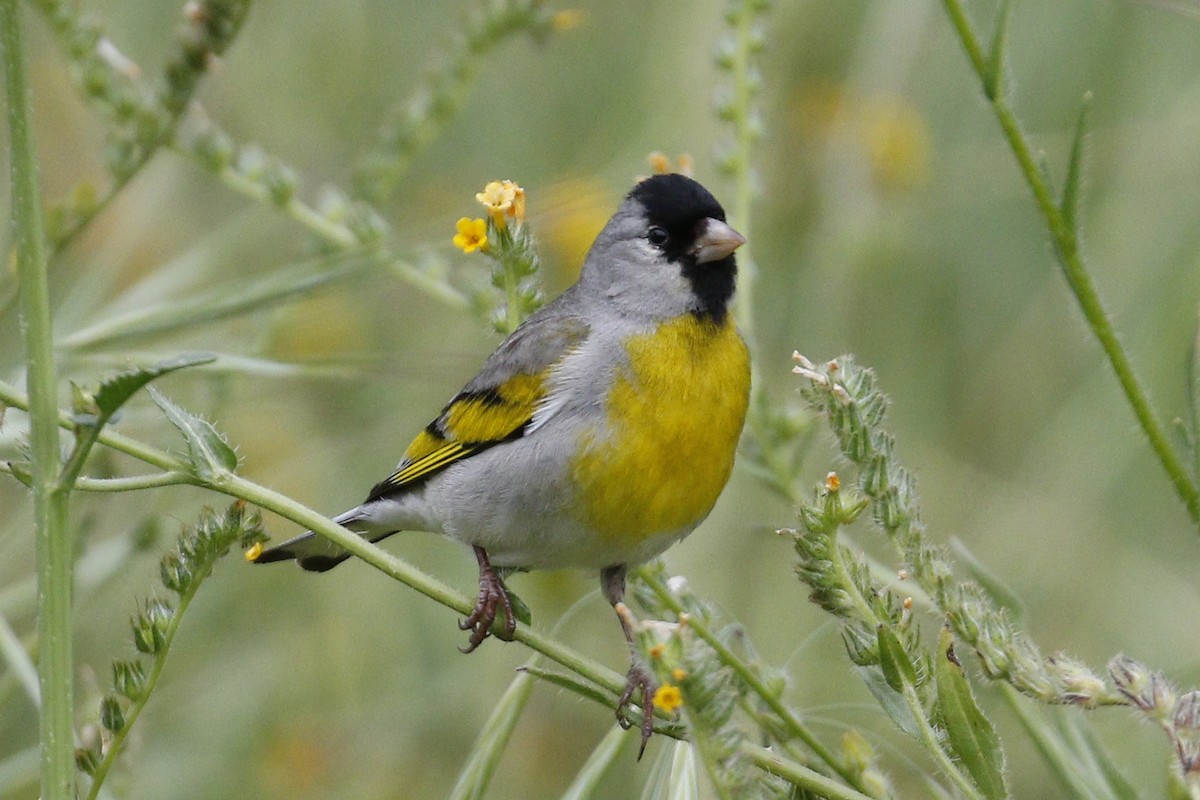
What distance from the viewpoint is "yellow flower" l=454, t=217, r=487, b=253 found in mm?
2178

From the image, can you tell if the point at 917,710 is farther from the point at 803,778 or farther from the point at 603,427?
the point at 603,427

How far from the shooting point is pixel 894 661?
1.62 m

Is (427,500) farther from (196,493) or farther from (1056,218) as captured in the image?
(1056,218)

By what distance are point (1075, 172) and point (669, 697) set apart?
2.73 feet

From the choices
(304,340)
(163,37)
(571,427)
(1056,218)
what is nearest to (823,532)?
(1056,218)

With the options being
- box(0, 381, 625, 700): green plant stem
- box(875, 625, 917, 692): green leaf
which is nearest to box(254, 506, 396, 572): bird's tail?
box(0, 381, 625, 700): green plant stem

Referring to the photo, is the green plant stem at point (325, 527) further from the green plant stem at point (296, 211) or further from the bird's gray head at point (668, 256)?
the bird's gray head at point (668, 256)

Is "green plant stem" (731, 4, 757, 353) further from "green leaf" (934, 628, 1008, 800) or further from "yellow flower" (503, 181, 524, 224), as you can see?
"green leaf" (934, 628, 1008, 800)

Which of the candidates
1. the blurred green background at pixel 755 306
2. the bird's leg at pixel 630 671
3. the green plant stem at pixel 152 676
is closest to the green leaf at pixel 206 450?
the green plant stem at pixel 152 676

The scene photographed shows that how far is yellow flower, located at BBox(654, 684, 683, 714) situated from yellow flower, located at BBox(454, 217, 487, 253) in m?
0.92

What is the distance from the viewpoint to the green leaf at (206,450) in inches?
64.5

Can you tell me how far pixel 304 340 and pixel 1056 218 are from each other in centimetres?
325

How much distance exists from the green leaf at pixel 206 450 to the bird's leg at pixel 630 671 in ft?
1.49

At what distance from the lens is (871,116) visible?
4.43 meters
